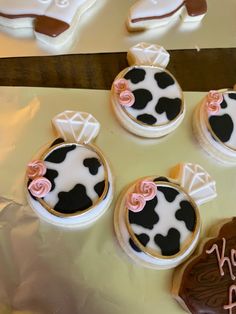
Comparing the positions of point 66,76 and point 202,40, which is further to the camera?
point 202,40

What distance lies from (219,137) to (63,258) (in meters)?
0.56

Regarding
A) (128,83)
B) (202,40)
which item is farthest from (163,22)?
(128,83)

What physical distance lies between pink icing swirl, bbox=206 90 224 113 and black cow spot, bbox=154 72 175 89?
116 millimetres

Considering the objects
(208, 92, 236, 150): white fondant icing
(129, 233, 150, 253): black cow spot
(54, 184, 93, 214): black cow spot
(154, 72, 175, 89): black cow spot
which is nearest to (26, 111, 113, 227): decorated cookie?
(54, 184, 93, 214): black cow spot

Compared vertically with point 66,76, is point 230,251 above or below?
below

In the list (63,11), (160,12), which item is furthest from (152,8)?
(63,11)

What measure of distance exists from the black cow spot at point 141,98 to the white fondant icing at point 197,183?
0.21m

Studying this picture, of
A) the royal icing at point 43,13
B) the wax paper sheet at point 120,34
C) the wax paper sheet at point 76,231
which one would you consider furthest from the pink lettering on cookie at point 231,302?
the royal icing at point 43,13

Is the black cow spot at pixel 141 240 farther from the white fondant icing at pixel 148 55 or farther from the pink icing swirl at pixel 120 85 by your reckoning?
the white fondant icing at pixel 148 55

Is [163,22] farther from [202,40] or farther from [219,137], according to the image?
[219,137]

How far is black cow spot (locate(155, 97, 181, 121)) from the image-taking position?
1.25 meters

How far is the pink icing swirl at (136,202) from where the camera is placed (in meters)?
1.12

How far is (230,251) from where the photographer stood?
116 cm

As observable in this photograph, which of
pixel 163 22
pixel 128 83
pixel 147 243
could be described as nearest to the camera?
pixel 147 243
